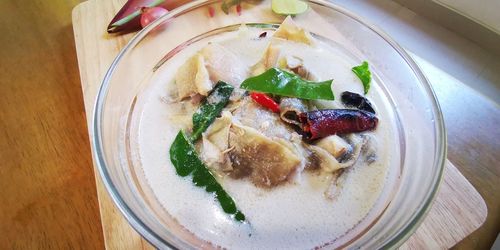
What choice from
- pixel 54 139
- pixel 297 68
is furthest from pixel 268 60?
pixel 54 139

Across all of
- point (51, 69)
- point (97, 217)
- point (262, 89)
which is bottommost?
point (97, 217)

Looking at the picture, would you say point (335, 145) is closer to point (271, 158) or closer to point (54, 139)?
point (271, 158)

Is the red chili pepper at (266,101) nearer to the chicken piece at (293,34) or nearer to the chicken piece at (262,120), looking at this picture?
the chicken piece at (262,120)

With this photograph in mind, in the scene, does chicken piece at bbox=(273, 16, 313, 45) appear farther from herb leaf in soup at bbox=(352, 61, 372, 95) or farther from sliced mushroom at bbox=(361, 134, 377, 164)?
sliced mushroom at bbox=(361, 134, 377, 164)

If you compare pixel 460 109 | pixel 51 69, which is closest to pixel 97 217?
pixel 51 69

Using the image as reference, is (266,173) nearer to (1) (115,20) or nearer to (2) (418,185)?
(2) (418,185)

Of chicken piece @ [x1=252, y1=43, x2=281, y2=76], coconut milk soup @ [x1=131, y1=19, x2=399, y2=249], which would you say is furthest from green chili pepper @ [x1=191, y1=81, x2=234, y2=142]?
chicken piece @ [x1=252, y1=43, x2=281, y2=76]
